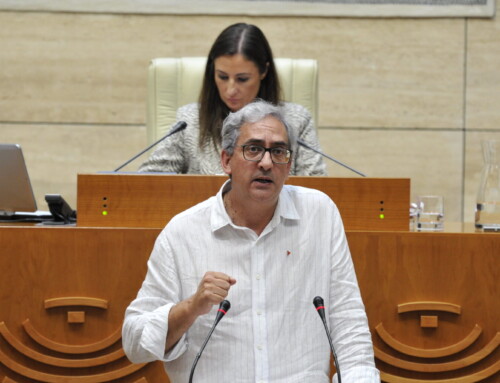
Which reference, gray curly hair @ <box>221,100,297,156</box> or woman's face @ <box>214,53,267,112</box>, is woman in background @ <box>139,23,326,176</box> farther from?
gray curly hair @ <box>221,100,297,156</box>

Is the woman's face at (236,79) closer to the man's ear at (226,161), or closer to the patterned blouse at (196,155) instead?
the patterned blouse at (196,155)

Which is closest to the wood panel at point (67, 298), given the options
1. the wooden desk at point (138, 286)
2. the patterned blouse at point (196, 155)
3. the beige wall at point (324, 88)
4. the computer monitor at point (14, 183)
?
the wooden desk at point (138, 286)

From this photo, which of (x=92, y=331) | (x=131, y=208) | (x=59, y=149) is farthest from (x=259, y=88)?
(x=59, y=149)

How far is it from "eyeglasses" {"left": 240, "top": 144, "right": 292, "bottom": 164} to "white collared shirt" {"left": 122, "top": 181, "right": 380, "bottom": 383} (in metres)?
0.12

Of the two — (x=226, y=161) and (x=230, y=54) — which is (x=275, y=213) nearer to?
(x=226, y=161)

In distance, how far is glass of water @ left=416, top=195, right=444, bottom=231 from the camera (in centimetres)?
263

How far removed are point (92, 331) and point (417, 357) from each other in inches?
39.5

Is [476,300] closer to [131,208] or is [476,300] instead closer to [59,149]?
[131,208]

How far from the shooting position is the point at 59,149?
470cm

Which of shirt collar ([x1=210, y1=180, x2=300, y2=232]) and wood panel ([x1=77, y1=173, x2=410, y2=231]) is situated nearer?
shirt collar ([x1=210, y1=180, x2=300, y2=232])

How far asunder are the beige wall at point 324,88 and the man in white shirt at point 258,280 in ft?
8.41

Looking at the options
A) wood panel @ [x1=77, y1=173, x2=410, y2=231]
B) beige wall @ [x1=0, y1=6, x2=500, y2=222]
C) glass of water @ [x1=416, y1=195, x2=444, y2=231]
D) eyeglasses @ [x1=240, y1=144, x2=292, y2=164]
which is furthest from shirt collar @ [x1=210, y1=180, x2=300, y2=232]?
beige wall @ [x1=0, y1=6, x2=500, y2=222]

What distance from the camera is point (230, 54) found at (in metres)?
3.20

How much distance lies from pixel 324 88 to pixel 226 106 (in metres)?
1.46
